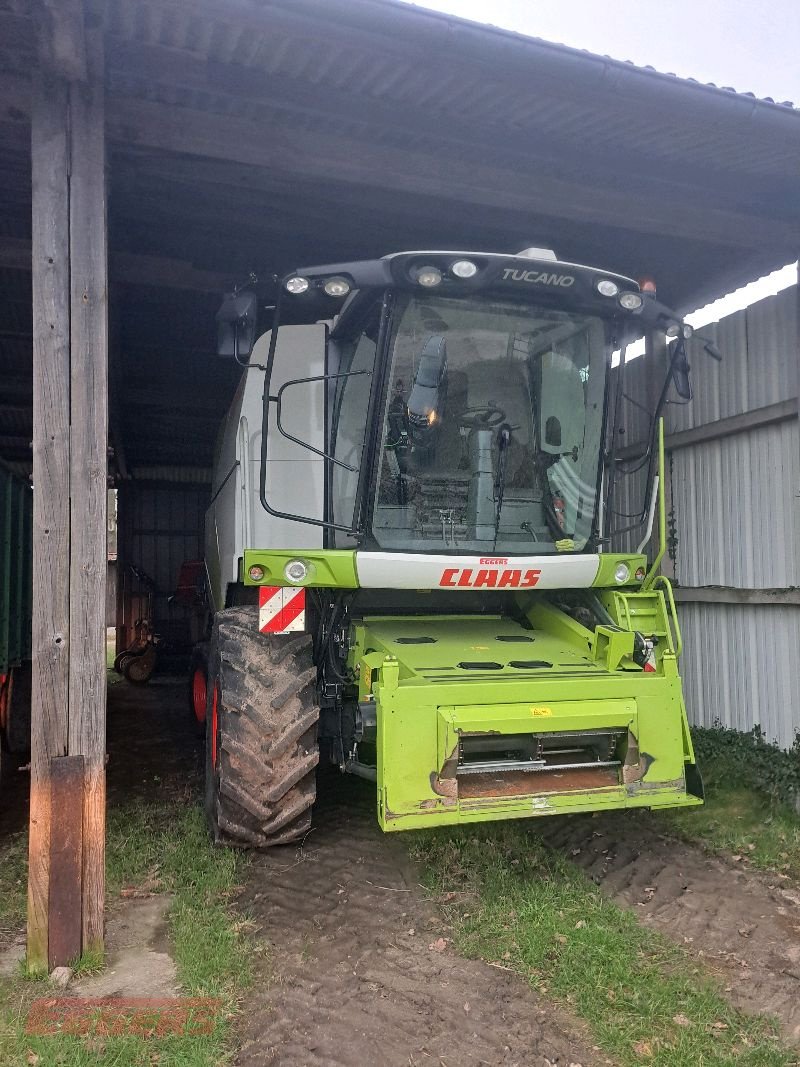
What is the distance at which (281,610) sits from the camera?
4.31 m

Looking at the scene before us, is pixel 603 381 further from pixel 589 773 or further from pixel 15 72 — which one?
pixel 15 72

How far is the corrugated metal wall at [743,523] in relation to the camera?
5.04 m

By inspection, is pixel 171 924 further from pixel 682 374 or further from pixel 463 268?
pixel 682 374

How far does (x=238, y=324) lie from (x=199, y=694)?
13.4 ft

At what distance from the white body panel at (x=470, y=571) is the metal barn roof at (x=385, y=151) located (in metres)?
2.08

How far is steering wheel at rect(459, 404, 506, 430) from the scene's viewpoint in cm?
452

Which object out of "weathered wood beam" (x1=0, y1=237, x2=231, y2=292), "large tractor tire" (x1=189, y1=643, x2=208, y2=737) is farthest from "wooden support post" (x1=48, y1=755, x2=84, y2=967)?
"weathered wood beam" (x1=0, y1=237, x2=231, y2=292)

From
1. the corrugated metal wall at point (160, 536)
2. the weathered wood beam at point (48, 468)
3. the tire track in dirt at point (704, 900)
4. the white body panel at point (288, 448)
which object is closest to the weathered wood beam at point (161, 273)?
the white body panel at point (288, 448)

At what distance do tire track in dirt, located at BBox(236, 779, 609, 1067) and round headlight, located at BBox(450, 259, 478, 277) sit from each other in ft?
9.88

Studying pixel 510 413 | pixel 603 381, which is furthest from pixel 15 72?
pixel 603 381

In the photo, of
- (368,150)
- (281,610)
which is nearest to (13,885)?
(281,610)

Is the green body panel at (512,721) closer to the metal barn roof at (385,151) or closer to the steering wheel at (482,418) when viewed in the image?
the steering wheel at (482,418)

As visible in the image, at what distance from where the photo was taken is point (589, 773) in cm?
386

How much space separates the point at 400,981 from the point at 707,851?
2076 millimetres
